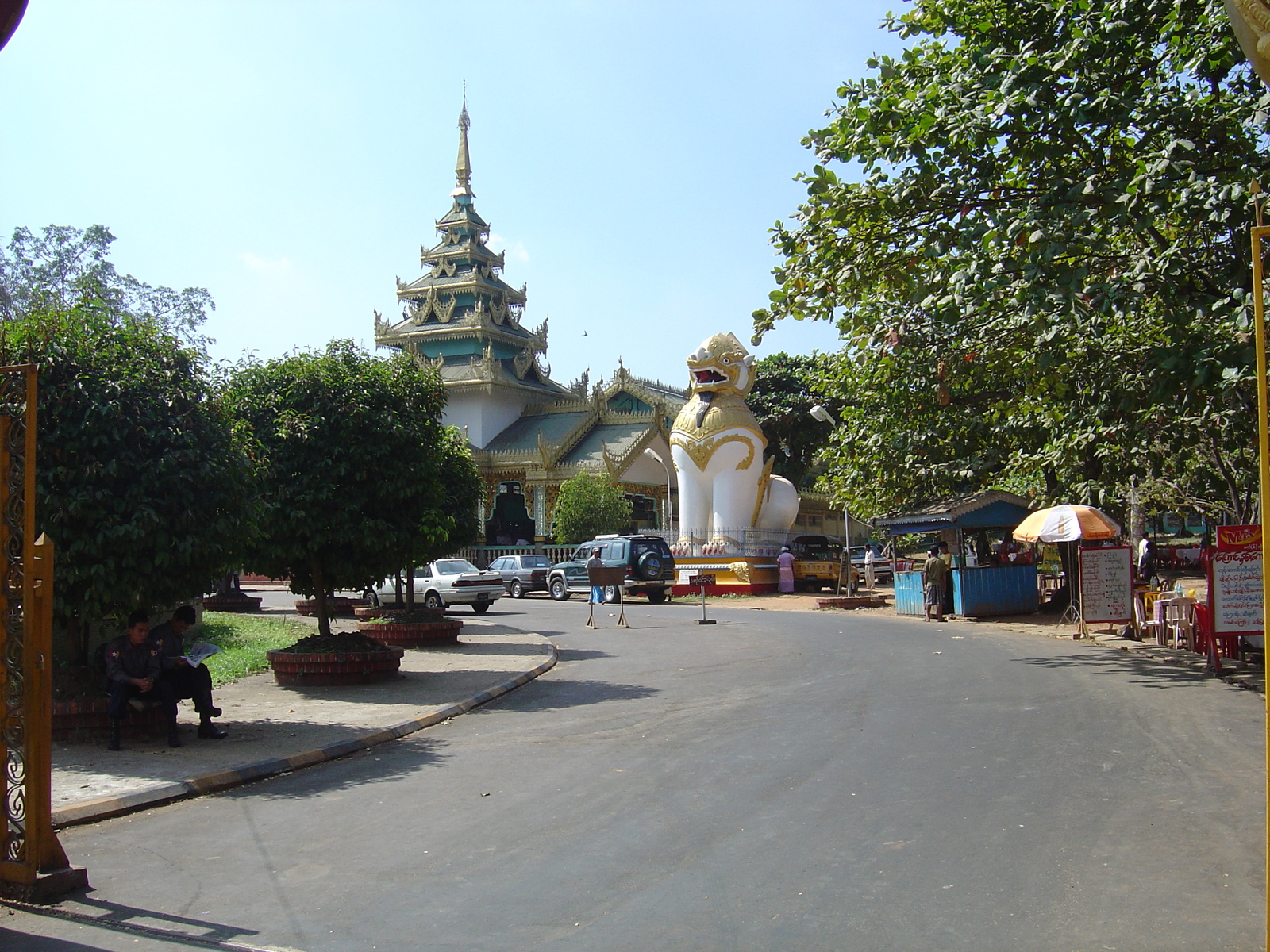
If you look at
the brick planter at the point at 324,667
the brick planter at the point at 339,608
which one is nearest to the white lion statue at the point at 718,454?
the brick planter at the point at 339,608

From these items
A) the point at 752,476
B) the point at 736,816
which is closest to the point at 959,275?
the point at 736,816

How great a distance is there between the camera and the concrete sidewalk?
7574 mm

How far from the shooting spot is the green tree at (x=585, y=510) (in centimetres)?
3794

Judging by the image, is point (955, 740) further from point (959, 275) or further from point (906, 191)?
point (906, 191)

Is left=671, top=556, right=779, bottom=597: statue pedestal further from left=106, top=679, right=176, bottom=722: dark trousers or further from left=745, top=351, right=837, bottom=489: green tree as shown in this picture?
left=106, top=679, right=176, bottom=722: dark trousers

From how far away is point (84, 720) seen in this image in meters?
9.16

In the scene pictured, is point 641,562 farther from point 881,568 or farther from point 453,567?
point 881,568

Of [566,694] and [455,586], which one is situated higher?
[455,586]

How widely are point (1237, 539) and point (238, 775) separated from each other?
10188 millimetres

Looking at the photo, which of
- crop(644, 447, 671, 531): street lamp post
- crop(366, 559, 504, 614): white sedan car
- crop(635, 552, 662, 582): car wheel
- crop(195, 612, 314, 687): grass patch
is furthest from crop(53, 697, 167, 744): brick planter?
crop(644, 447, 671, 531): street lamp post

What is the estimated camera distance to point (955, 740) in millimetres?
8562

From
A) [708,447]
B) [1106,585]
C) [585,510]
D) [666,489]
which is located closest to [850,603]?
[708,447]

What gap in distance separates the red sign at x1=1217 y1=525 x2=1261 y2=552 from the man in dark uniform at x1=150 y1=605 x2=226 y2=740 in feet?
33.7

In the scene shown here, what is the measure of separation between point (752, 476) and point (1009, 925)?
1088 inches
